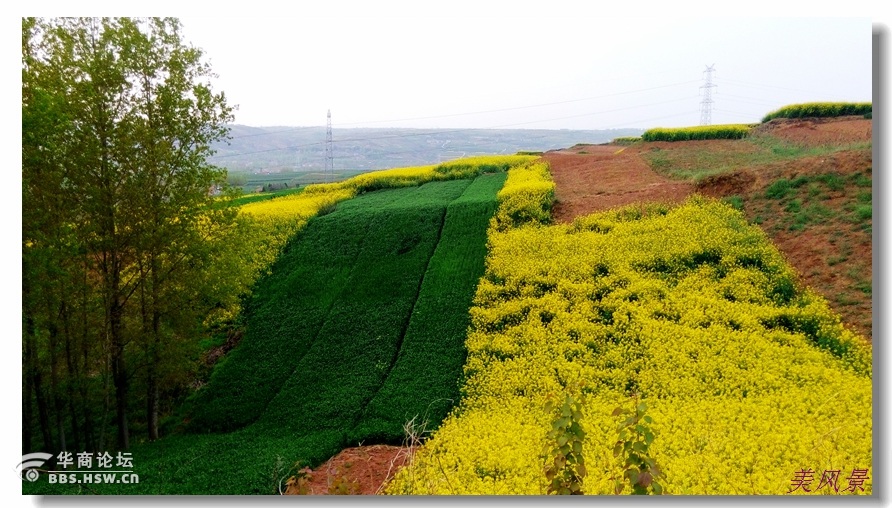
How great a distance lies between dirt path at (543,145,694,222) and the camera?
13.0 m

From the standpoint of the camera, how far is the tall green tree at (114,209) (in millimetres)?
6840

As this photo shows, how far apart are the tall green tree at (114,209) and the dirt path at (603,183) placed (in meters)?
8.15

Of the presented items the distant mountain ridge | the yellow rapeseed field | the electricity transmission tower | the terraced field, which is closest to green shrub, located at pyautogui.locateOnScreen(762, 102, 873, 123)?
the distant mountain ridge

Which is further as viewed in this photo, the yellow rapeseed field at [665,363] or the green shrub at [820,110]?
the green shrub at [820,110]

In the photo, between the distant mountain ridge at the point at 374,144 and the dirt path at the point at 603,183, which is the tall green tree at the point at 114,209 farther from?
the dirt path at the point at 603,183

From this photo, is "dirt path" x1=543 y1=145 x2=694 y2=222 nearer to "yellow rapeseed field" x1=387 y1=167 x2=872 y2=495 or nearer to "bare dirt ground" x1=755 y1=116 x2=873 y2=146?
"yellow rapeseed field" x1=387 y1=167 x2=872 y2=495

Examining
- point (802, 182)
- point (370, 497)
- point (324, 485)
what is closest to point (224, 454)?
point (324, 485)

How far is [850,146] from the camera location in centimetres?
1138

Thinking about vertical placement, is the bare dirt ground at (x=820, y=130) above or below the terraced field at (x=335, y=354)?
above

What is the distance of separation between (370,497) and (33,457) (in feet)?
12.8

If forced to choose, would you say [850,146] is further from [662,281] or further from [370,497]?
[370,497]

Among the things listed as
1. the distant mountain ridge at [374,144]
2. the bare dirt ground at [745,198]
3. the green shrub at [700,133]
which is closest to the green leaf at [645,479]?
the bare dirt ground at [745,198]

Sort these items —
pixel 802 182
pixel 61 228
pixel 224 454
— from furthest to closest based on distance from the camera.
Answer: pixel 802 182
pixel 224 454
pixel 61 228

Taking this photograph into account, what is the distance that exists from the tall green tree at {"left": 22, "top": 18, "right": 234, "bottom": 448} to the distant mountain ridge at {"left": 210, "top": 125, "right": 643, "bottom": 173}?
4.21 ft
